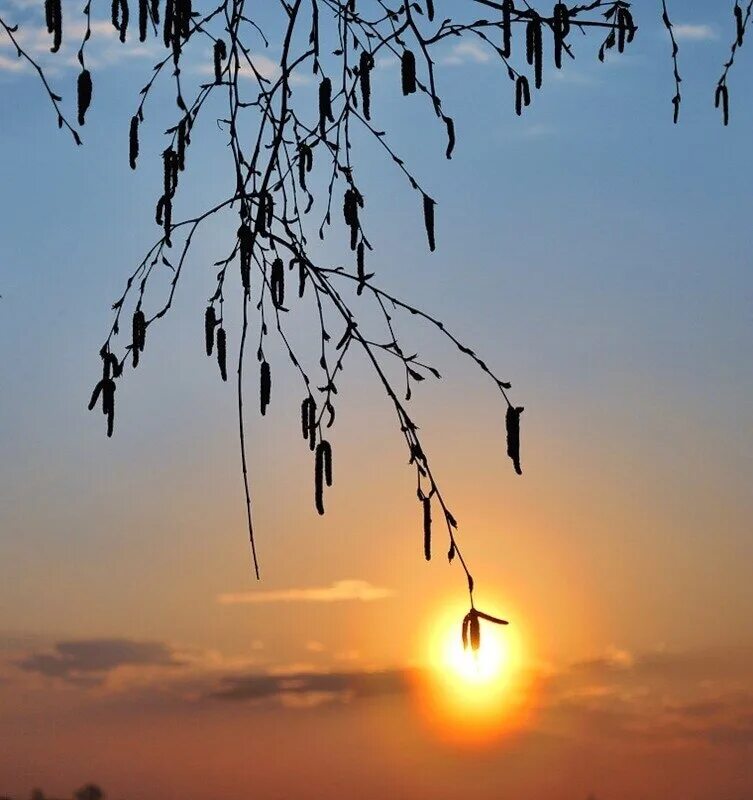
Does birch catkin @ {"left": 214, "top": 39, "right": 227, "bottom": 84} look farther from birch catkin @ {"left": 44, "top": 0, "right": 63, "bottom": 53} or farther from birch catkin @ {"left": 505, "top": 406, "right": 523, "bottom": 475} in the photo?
birch catkin @ {"left": 505, "top": 406, "right": 523, "bottom": 475}

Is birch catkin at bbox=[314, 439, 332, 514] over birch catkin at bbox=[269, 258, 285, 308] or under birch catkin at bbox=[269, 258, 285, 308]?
under

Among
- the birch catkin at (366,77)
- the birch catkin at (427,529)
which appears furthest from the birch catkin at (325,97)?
the birch catkin at (427,529)

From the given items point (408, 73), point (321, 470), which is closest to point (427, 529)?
point (321, 470)

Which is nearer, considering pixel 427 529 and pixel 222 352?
pixel 427 529

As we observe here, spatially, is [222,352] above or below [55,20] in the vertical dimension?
below

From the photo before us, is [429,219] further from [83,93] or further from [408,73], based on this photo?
[83,93]

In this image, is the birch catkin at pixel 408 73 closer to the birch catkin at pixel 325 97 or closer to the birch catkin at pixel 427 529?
the birch catkin at pixel 325 97

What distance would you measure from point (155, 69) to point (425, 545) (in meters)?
1.94

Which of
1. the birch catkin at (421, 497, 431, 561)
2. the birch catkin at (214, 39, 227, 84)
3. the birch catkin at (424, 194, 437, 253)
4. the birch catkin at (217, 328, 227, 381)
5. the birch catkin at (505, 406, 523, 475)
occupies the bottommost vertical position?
the birch catkin at (421, 497, 431, 561)

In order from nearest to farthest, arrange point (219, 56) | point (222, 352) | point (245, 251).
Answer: point (245, 251) → point (222, 352) → point (219, 56)

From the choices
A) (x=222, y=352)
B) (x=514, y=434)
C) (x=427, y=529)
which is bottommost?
(x=427, y=529)

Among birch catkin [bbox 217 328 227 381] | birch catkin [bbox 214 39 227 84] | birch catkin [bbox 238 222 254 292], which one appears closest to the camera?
birch catkin [bbox 238 222 254 292]

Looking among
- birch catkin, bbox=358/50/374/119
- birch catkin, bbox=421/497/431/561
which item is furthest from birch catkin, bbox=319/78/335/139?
birch catkin, bbox=421/497/431/561

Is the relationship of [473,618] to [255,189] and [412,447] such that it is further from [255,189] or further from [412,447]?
[255,189]
